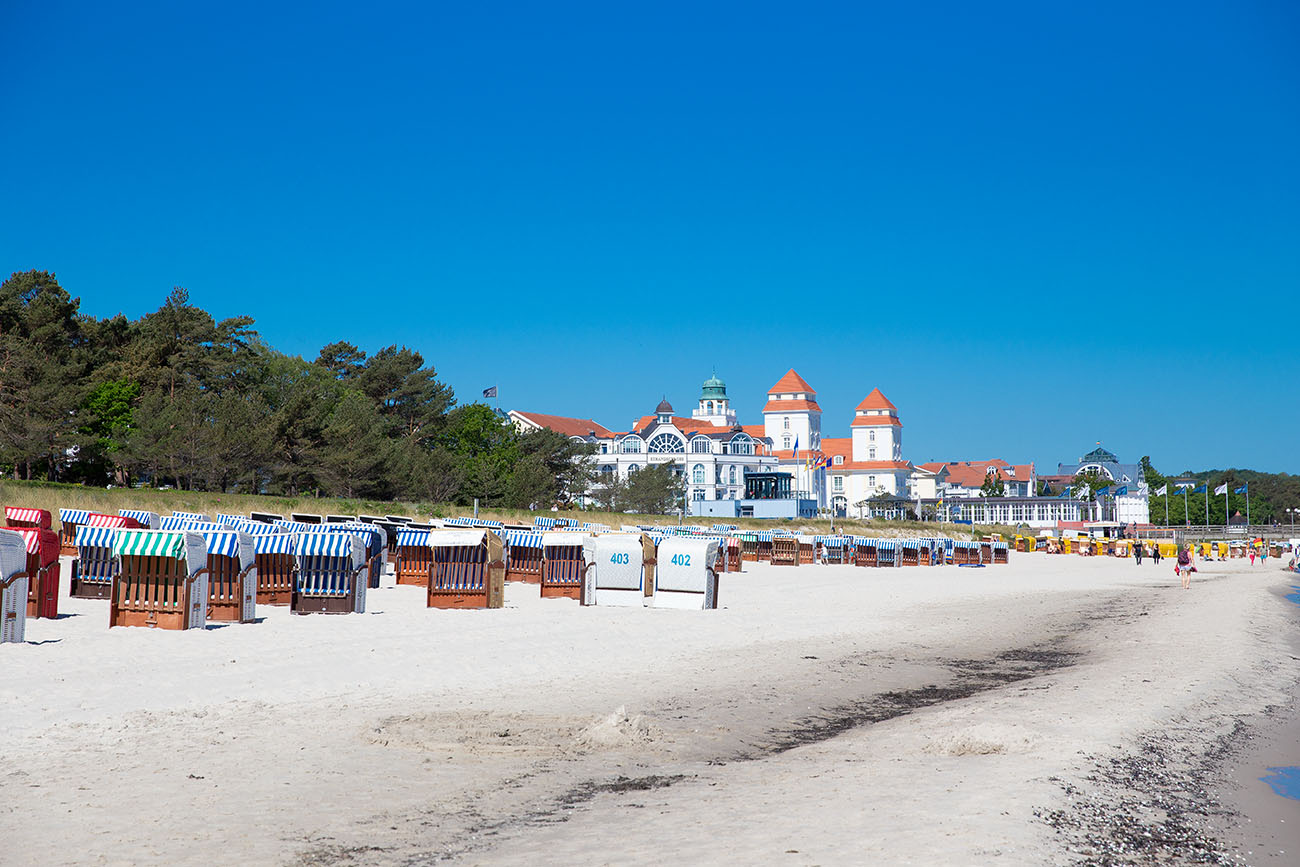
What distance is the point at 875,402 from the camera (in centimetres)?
15550

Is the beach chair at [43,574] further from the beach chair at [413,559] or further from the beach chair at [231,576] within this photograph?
the beach chair at [413,559]

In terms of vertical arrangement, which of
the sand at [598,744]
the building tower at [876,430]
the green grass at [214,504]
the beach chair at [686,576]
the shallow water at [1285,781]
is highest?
the building tower at [876,430]

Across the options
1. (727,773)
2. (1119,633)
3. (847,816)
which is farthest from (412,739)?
(1119,633)

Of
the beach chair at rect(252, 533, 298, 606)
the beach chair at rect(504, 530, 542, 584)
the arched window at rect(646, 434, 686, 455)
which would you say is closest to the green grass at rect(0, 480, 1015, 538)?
the beach chair at rect(504, 530, 542, 584)

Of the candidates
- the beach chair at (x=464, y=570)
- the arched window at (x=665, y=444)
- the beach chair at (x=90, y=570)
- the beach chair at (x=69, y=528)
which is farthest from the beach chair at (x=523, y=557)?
the arched window at (x=665, y=444)

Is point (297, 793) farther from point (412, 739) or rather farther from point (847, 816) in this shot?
point (847, 816)

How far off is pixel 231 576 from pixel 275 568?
2.79 m

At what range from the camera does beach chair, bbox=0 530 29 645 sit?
42.6 feet

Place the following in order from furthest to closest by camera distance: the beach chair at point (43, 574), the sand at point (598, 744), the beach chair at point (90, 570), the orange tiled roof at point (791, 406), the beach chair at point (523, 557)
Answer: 1. the orange tiled roof at point (791, 406)
2. the beach chair at point (523, 557)
3. the beach chair at point (90, 570)
4. the beach chair at point (43, 574)
5. the sand at point (598, 744)

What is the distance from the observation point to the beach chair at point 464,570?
2105 centimetres

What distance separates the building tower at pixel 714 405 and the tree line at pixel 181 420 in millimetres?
74403

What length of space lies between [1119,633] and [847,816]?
57.6 ft

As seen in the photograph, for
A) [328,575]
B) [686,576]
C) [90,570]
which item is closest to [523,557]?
[686,576]

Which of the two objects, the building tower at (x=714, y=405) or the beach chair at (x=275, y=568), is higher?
the building tower at (x=714, y=405)
